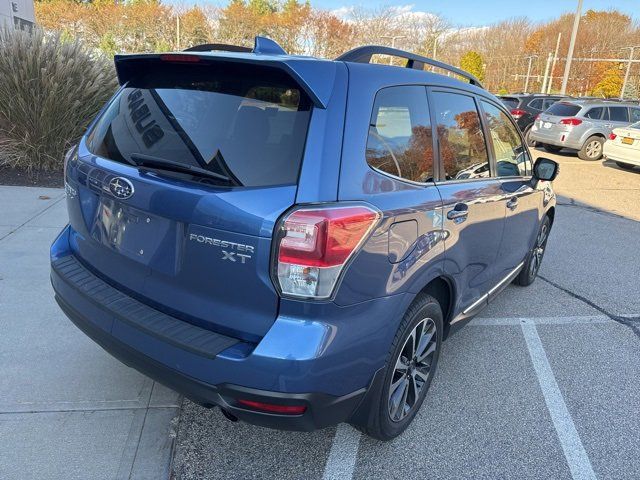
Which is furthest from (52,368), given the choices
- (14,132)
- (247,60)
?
(14,132)

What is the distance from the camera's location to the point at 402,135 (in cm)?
235

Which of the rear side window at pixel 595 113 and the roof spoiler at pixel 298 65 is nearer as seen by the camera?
the roof spoiler at pixel 298 65

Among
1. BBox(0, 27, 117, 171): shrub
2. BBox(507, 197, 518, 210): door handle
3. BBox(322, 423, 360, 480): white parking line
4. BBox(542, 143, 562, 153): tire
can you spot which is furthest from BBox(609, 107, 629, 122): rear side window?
BBox(322, 423, 360, 480): white parking line

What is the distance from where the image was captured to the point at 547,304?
4547mm

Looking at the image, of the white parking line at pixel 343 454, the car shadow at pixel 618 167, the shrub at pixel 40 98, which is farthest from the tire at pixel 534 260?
the car shadow at pixel 618 167

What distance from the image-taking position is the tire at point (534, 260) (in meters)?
4.62

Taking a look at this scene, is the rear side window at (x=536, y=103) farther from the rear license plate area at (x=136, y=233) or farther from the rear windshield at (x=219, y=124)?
the rear license plate area at (x=136, y=233)

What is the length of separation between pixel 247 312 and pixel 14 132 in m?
7.31

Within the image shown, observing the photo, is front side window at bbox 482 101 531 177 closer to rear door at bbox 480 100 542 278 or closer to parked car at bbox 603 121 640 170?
rear door at bbox 480 100 542 278

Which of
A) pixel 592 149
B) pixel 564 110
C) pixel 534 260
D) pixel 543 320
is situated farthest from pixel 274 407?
pixel 564 110

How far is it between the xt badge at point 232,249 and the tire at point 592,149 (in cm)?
1545

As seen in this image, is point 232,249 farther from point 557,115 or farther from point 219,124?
point 557,115

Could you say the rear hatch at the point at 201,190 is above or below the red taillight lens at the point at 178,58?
below

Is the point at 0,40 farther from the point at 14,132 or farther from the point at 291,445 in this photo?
the point at 291,445
